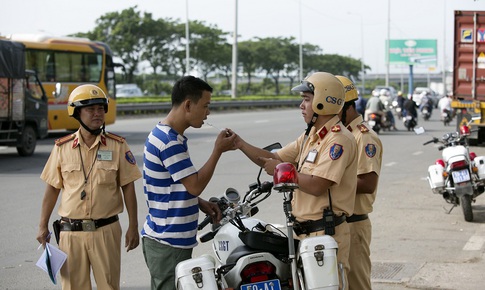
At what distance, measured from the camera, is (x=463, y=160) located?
10.1 m

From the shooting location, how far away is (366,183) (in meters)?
5.40

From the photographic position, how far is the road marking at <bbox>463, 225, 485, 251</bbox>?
8.45 meters

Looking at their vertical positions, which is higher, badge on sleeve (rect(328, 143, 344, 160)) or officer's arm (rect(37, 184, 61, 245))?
badge on sleeve (rect(328, 143, 344, 160))

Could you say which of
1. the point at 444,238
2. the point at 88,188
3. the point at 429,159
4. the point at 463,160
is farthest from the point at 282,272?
the point at 429,159

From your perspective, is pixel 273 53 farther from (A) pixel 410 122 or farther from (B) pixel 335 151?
(B) pixel 335 151

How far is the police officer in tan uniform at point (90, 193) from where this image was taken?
16.0 feet

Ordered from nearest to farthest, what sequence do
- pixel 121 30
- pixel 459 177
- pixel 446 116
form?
1. pixel 459 177
2. pixel 446 116
3. pixel 121 30

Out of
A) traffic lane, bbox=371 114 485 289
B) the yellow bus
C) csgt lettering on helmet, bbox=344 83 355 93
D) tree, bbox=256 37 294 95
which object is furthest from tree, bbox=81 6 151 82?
csgt lettering on helmet, bbox=344 83 355 93

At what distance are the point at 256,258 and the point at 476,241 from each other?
16.5ft

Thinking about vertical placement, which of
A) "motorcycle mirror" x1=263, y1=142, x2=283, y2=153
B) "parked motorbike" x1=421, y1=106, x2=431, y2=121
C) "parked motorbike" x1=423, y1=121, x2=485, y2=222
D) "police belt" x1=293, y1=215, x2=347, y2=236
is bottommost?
"parked motorbike" x1=421, y1=106, x2=431, y2=121

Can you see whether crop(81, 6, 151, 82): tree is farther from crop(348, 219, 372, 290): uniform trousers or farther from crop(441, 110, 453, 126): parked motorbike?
crop(348, 219, 372, 290): uniform trousers

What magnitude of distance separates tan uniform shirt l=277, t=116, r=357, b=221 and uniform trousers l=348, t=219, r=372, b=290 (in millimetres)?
756

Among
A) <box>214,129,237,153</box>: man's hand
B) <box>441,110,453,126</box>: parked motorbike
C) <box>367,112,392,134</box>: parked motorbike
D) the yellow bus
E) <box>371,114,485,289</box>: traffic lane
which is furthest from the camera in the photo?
<box>441,110,453,126</box>: parked motorbike

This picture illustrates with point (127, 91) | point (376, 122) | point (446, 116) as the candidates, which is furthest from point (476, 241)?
point (127, 91)
